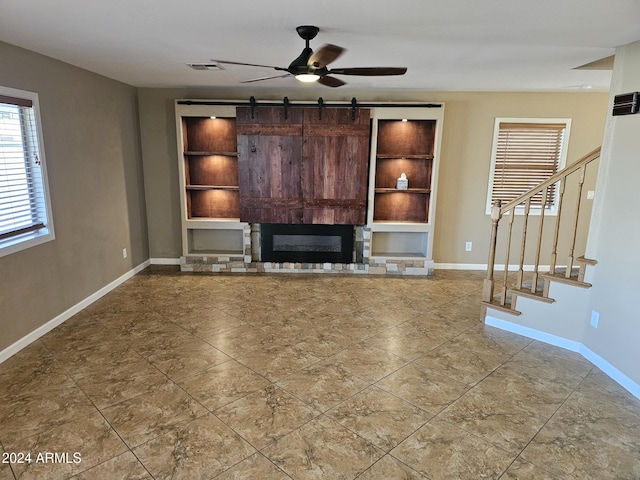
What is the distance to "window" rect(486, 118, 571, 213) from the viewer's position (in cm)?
552

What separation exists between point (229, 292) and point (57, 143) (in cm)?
234

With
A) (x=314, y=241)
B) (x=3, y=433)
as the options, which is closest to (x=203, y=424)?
(x=3, y=433)

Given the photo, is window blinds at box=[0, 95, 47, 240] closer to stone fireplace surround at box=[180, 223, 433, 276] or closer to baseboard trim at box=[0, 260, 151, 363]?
baseboard trim at box=[0, 260, 151, 363]

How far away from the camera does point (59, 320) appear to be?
388 centimetres

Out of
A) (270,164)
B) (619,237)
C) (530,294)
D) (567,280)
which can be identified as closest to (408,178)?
(270,164)

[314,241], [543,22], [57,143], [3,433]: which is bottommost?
[3,433]

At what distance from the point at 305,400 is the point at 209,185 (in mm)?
3906

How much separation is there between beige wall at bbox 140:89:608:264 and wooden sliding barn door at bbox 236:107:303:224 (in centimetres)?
43

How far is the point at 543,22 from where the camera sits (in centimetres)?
253

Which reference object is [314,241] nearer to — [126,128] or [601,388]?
[126,128]

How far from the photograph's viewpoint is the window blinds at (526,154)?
5551 millimetres

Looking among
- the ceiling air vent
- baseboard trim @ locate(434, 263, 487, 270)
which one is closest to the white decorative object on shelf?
baseboard trim @ locate(434, 263, 487, 270)

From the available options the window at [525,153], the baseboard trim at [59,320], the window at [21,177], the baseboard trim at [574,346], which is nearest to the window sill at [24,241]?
the window at [21,177]

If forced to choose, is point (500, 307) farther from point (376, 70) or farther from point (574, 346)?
point (376, 70)
